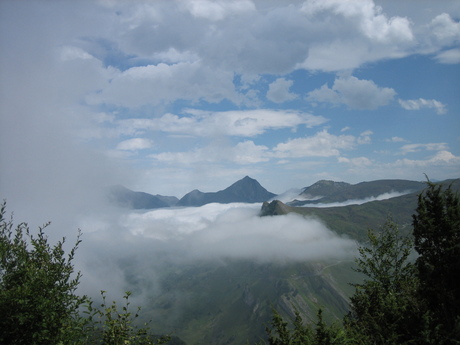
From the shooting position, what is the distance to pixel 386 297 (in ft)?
105

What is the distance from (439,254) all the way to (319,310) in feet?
54.0

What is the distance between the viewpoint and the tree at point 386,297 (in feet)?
88.3

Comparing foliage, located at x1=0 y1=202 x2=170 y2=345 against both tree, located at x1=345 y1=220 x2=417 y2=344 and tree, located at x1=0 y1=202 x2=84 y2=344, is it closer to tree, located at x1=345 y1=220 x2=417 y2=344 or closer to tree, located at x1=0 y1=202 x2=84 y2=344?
tree, located at x1=0 y1=202 x2=84 y2=344

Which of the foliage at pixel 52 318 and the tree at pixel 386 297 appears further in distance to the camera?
the tree at pixel 386 297

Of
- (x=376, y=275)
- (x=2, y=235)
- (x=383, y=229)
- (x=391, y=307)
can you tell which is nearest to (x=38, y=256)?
(x=2, y=235)

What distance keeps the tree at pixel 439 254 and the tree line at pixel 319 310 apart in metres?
0.08

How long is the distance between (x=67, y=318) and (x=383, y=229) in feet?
133

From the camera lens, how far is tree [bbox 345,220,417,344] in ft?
88.3

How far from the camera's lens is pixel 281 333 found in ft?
75.5

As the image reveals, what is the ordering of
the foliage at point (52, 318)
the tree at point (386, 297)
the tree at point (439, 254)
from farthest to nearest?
the tree at point (439, 254) → the tree at point (386, 297) → the foliage at point (52, 318)

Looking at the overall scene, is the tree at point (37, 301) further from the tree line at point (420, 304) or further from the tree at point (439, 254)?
the tree at point (439, 254)

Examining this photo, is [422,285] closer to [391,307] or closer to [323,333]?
[391,307]

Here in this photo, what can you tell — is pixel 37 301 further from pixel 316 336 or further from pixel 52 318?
pixel 316 336

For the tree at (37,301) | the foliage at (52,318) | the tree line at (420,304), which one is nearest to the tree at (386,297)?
the tree line at (420,304)
